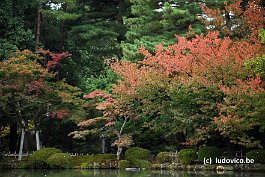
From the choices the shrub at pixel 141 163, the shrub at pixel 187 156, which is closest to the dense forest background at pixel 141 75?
the shrub at pixel 187 156

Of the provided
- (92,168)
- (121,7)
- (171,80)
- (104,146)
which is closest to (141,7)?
(121,7)

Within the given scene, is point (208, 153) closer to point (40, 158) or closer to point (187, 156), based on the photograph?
point (187, 156)

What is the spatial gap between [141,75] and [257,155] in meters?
6.20

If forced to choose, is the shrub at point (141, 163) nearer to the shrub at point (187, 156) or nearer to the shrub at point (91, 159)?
the shrub at point (91, 159)

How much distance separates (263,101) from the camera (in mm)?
15875

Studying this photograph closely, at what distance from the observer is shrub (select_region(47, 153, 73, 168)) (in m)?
19.9

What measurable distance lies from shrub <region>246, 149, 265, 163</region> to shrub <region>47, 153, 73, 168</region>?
8347 millimetres

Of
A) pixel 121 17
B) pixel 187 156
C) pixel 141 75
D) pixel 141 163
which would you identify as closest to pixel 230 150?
pixel 187 156

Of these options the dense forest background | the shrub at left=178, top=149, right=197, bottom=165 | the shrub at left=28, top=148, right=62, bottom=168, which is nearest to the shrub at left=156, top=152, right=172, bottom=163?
the shrub at left=178, top=149, right=197, bottom=165

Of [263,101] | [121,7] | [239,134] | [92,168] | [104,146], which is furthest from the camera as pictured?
[121,7]

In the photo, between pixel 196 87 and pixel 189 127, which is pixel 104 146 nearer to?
pixel 189 127

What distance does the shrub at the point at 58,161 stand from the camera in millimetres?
19906

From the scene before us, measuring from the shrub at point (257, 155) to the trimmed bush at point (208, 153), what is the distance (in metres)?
1.41

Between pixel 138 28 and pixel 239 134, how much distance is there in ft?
31.6
